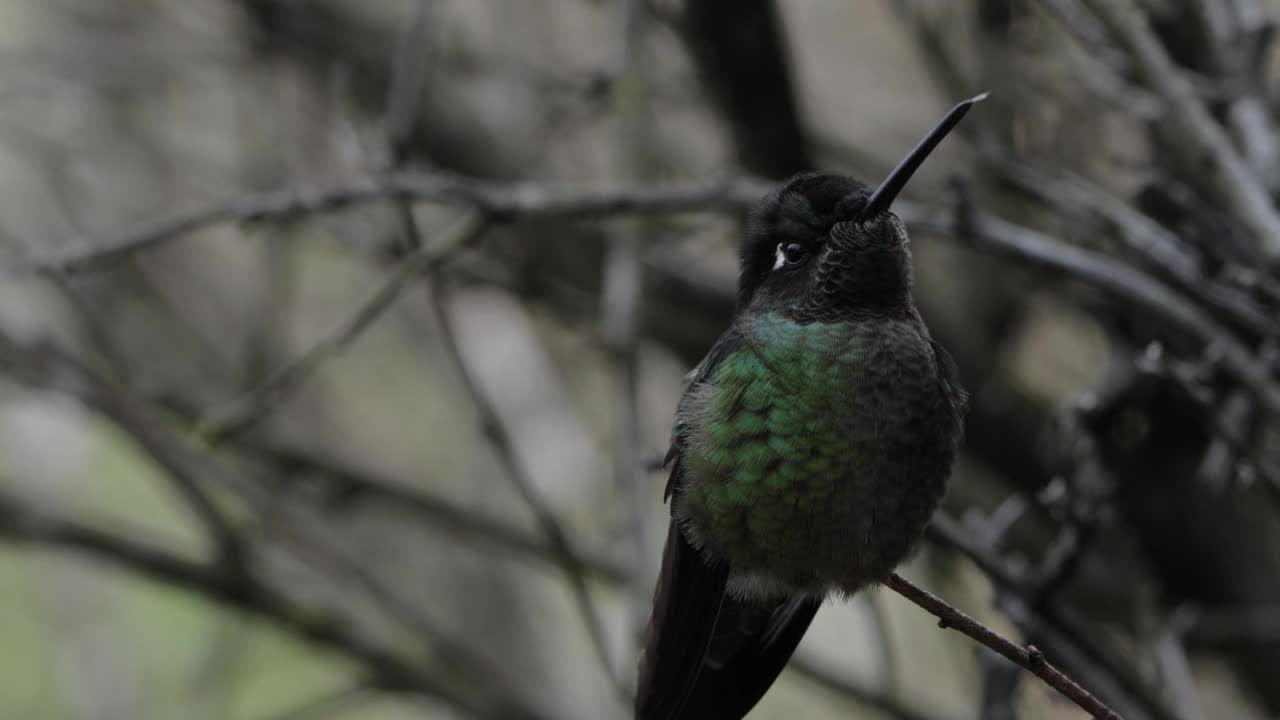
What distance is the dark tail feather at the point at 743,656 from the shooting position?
2.47 m

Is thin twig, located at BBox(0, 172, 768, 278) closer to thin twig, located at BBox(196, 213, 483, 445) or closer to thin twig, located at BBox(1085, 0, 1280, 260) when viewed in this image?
thin twig, located at BBox(196, 213, 483, 445)

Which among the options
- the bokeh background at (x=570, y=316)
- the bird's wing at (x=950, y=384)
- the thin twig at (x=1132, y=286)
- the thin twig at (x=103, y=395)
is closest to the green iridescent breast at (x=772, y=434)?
the bird's wing at (x=950, y=384)

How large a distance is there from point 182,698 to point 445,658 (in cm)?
327

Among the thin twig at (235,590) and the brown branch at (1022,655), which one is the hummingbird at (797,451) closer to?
the brown branch at (1022,655)

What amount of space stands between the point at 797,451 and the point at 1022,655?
1.86 feet

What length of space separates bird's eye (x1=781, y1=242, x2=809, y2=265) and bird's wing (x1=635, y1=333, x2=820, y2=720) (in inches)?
6.9

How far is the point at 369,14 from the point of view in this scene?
226 inches

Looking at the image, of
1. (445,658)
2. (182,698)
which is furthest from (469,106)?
(182,698)

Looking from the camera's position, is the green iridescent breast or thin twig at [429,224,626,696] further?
thin twig at [429,224,626,696]

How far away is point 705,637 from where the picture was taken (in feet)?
7.75

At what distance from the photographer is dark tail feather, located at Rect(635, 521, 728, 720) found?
235 cm

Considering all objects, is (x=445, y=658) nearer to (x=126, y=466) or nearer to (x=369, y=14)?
(x=369, y=14)

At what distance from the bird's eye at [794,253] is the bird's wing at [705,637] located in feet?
0.58

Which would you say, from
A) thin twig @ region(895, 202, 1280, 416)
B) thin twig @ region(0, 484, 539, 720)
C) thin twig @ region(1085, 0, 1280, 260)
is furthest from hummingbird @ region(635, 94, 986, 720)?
thin twig @ region(0, 484, 539, 720)
